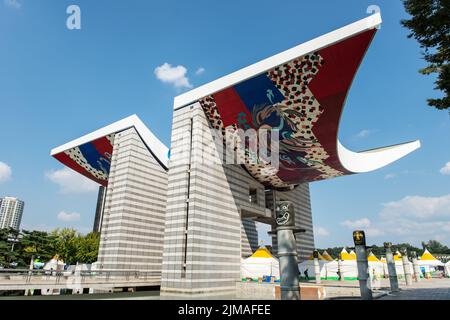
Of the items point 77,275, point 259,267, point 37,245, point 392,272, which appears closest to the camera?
point 392,272

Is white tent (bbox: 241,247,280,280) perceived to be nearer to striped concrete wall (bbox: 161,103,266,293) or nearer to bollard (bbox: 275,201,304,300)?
striped concrete wall (bbox: 161,103,266,293)

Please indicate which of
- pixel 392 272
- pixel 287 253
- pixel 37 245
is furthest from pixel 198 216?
pixel 37 245

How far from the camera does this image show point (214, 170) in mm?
23594

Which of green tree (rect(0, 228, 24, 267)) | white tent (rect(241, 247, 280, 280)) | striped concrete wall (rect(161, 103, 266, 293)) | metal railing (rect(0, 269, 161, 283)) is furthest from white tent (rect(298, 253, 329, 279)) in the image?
green tree (rect(0, 228, 24, 267))

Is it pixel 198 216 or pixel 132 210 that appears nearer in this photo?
pixel 198 216

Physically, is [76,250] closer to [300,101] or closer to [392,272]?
[300,101]

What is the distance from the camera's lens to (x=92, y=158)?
34.2 metres

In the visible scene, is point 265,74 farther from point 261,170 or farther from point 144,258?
point 144,258

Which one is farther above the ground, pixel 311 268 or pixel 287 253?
pixel 287 253

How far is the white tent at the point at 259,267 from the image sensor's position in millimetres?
25266

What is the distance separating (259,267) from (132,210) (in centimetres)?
1329

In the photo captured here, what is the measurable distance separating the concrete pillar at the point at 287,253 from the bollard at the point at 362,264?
24.8 ft

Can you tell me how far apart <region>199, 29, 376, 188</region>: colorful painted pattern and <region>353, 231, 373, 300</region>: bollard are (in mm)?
9036
